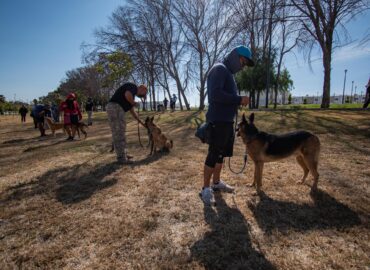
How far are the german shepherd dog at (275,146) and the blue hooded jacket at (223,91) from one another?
24.9 inches

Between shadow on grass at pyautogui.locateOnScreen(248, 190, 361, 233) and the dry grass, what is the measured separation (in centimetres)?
1

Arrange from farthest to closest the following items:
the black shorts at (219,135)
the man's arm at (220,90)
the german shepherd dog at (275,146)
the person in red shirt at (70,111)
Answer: the person in red shirt at (70,111)
the german shepherd dog at (275,146)
the black shorts at (219,135)
the man's arm at (220,90)

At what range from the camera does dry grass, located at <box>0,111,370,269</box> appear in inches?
101

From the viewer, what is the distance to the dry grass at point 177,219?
2.57 metres

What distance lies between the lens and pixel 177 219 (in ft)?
11.2

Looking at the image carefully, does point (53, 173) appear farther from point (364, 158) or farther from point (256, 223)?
point (364, 158)

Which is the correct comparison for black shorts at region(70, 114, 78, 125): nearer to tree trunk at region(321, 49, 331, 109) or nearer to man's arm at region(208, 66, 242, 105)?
man's arm at region(208, 66, 242, 105)

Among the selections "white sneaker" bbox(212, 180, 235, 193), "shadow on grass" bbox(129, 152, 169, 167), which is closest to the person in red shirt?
"shadow on grass" bbox(129, 152, 169, 167)

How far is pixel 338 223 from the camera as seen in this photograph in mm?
3162

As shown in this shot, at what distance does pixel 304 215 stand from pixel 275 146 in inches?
47.3

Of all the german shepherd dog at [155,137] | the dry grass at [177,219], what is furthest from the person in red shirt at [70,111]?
the dry grass at [177,219]

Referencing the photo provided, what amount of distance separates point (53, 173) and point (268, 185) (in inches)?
189

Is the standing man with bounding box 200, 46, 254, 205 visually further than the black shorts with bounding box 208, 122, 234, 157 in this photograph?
No

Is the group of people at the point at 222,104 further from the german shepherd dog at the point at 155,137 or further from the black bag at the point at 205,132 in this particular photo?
the german shepherd dog at the point at 155,137
